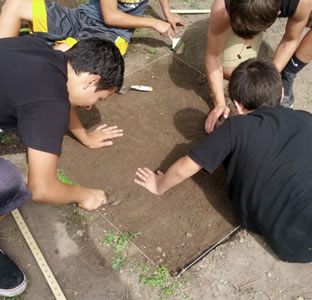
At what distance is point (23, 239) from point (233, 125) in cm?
136

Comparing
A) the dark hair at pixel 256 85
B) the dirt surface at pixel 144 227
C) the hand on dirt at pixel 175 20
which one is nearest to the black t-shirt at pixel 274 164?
the dark hair at pixel 256 85

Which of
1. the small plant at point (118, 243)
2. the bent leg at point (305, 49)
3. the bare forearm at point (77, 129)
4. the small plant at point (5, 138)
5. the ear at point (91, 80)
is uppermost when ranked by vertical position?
the ear at point (91, 80)

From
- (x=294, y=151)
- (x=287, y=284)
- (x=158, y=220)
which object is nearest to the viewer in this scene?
(x=294, y=151)

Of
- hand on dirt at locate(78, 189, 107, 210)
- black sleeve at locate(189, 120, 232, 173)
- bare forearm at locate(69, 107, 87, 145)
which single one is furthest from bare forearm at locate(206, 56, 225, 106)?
hand on dirt at locate(78, 189, 107, 210)

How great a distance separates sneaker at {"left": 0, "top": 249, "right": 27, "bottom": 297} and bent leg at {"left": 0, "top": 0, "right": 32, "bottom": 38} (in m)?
1.64

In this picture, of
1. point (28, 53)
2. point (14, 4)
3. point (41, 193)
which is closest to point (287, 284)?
point (41, 193)

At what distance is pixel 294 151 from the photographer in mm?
1715

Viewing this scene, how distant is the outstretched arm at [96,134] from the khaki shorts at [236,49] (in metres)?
1.18

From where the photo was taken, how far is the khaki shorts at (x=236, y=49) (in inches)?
115

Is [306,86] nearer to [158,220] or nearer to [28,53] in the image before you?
[158,220]

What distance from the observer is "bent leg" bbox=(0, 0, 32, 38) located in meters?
2.54

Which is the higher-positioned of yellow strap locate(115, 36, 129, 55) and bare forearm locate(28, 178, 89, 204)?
yellow strap locate(115, 36, 129, 55)

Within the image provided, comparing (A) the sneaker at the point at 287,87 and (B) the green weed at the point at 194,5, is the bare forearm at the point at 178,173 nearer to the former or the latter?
(A) the sneaker at the point at 287,87

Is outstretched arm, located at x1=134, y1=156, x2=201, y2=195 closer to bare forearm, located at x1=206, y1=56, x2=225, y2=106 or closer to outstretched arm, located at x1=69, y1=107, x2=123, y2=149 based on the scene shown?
outstretched arm, located at x1=69, y1=107, x2=123, y2=149
